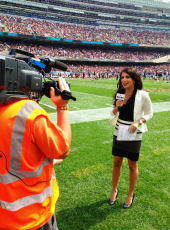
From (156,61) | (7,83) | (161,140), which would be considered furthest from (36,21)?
(7,83)

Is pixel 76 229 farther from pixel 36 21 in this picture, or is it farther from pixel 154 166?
pixel 36 21

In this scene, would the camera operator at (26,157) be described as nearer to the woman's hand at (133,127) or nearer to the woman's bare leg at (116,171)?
the woman's hand at (133,127)

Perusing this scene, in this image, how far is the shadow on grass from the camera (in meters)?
2.45

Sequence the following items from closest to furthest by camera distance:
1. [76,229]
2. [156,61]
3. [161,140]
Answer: [76,229] < [161,140] < [156,61]

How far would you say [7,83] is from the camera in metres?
1.02

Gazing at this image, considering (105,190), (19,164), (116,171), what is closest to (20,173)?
(19,164)

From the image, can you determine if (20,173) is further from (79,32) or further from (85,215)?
(79,32)

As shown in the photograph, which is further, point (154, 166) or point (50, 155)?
point (154, 166)

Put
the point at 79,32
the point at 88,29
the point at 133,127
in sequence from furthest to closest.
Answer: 1. the point at 88,29
2. the point at 79,32
3. the point at 133,127

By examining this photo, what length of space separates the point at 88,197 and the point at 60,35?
47.5 meters

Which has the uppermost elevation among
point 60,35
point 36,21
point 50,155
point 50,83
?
point 36,21

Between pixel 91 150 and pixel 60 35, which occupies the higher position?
pixel 60 35

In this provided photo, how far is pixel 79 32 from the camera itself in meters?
49.5

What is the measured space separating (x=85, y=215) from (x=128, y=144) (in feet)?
3.75
